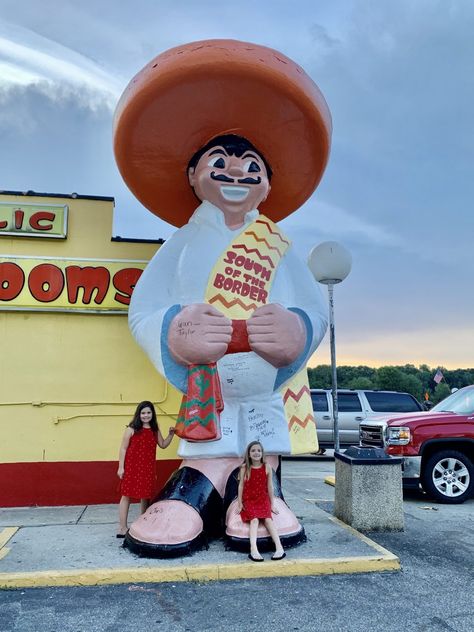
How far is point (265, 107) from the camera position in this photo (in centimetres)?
495

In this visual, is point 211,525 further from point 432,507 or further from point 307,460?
point 307,460

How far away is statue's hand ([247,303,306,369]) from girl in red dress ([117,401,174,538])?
115cm

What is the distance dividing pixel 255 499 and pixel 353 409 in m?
10.1

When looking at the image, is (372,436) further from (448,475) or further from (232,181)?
(232,181)

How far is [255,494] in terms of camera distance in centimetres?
436

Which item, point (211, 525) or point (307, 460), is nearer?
point (211, 525)

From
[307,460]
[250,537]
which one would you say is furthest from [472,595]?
[307,460]

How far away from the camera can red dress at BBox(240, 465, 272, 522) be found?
4.34 meters

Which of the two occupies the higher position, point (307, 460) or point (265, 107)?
point (265, 107)

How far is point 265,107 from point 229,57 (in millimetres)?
551

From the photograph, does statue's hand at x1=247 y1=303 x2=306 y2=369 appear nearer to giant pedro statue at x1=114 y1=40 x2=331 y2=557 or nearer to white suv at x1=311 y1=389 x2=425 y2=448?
giant pedro statue at x1=114 y1=40 x2=331 y2=557

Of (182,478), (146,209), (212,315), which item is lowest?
(182,478)

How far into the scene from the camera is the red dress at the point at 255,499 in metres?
4.34

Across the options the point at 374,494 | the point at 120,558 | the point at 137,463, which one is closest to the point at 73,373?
the point at 137,463
